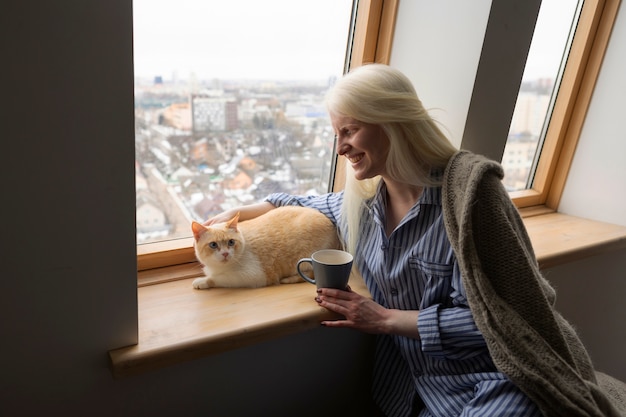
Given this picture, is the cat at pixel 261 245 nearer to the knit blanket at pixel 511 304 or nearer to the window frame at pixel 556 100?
the window frame at pixel 556 100

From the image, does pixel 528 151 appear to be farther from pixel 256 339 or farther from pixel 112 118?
pixel 112 118

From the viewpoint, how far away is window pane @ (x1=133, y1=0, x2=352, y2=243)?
1.00m

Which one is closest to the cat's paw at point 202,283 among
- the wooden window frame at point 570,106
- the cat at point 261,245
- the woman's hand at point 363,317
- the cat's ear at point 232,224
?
the cat at point 261,245

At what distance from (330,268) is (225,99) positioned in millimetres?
488

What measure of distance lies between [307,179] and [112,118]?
72 centimetres

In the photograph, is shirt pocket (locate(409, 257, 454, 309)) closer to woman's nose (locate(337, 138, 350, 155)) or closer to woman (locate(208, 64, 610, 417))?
woman (locate(208, 64, 610, 417))

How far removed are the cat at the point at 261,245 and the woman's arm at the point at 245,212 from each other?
0.04 m

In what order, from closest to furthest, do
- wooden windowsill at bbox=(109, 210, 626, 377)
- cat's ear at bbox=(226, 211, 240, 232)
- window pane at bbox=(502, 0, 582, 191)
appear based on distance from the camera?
wooden windowsill at bbox=(109, 210, 626, 377) → cat's ear at bbox=(226, 211, 240, 232) → window pane at bbox=(502, 0, 582, 191)

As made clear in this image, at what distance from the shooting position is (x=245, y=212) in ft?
3.77

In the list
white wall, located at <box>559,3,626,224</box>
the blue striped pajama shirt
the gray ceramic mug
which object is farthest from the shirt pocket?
white wall, located at <box>559,3,626,224</box>

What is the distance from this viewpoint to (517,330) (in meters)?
0.84

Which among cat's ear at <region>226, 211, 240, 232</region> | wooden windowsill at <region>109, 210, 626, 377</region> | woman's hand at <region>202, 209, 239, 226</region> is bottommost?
wooden windowsill at <region>109, 210, 626, 377</region>

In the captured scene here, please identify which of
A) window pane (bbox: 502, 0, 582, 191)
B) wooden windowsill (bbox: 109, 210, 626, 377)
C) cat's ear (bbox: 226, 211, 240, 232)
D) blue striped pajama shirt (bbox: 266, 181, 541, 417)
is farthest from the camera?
window pane (bbox: 502, 0, 582, 191)

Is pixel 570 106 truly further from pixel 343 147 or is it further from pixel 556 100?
pixel 343 147
